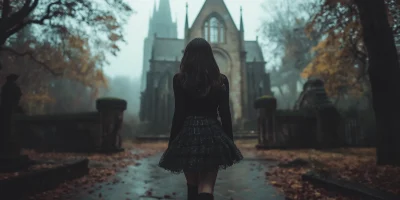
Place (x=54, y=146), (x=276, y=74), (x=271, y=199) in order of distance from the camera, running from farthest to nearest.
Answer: (x=276, y=74) → (x=54, y=146) → (x=271, y=199)

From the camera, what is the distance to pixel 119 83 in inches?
3477

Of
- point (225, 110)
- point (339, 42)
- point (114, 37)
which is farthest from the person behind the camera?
point (339, 42)

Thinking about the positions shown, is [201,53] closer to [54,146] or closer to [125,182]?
[125,182]

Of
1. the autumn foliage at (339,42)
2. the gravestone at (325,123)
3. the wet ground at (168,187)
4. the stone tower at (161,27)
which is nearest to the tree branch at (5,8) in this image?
the wet ground at (168,187)

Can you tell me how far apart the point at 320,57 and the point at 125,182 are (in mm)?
12780

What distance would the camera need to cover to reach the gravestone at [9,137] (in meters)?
5.45

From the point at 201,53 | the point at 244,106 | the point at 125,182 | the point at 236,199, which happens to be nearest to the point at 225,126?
the point at 201,53

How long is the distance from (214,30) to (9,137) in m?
25.8

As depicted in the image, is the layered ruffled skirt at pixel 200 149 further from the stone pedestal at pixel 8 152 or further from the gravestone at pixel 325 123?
the gravestone at pixel 325 123

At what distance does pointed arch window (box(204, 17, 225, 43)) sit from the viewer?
29.3 m

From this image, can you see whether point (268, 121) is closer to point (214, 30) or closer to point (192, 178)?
point (192, 178)

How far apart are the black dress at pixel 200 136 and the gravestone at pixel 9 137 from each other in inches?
200

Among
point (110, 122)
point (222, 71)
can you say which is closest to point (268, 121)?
point (110, 122)

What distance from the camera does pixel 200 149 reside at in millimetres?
1986
